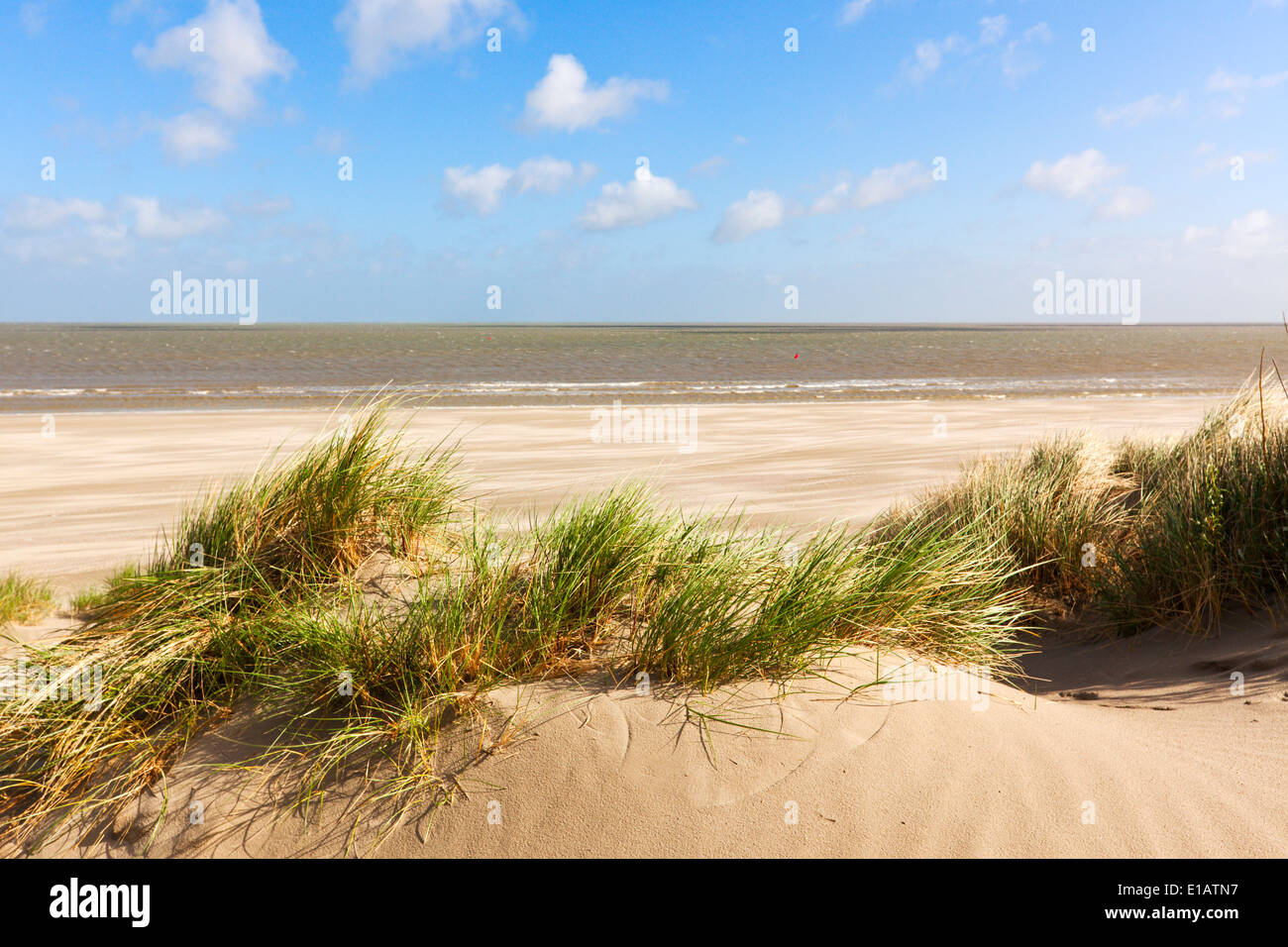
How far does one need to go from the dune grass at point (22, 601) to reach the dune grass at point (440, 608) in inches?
71.0

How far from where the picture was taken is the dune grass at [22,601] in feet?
17.5

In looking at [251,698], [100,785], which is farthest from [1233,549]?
[100,785]

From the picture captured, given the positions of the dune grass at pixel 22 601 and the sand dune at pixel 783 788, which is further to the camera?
the dune grass at pixel 22 601

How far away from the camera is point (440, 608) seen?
339 centimetres

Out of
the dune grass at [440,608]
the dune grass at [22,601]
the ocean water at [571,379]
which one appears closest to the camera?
the dune grass at [440,608]

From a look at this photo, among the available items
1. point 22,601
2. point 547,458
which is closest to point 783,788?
point 22,601

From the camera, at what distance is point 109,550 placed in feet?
25.9

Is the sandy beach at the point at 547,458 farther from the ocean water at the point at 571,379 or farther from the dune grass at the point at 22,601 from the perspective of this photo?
the ocean water at the point at 571,379

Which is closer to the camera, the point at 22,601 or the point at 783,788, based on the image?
the point at 783,788

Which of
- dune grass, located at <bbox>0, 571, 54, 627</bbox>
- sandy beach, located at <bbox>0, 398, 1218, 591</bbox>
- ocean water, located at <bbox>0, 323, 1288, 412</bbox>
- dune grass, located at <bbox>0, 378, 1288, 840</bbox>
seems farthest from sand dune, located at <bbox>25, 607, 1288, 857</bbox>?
ocean water, located at <bbox>0, 323, 1288, 412</bbox>

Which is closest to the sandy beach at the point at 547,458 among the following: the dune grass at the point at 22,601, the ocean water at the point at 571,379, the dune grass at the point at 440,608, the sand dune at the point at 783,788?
the dune grass at the point at 22,601

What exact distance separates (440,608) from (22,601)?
13.2ft

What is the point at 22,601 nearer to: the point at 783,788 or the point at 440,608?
the point at 440,608

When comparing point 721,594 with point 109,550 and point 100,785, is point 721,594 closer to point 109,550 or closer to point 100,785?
point 100,785
